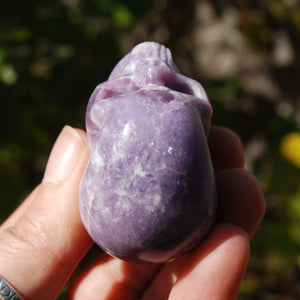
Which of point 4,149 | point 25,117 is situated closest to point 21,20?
point 25,117

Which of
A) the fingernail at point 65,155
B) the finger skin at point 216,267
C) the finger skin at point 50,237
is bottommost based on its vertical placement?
the finger skin at point 216,267

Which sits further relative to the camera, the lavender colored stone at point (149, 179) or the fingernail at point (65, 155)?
the fingernail at point (65, 155)

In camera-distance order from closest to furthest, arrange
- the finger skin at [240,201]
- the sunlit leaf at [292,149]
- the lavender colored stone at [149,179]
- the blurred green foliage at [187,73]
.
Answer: the lavender colored stone at [149,179], the finger skin at [240,201], the blurred green foliage at [187,73], the sunlit leaf at [292,149]

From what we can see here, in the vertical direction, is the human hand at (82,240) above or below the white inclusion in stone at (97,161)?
below

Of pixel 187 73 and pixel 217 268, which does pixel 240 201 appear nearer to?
pixel 217 268

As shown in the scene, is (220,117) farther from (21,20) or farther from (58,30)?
(21,20)

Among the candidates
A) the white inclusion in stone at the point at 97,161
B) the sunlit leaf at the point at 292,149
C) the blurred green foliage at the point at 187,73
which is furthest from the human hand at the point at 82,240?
the sunlit leaf at the point at 292,149

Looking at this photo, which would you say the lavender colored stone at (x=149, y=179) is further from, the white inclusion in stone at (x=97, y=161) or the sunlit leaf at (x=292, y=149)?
the sunlit leaf at (x=292, y=149)

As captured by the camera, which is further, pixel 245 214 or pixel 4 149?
pixel 4 149
